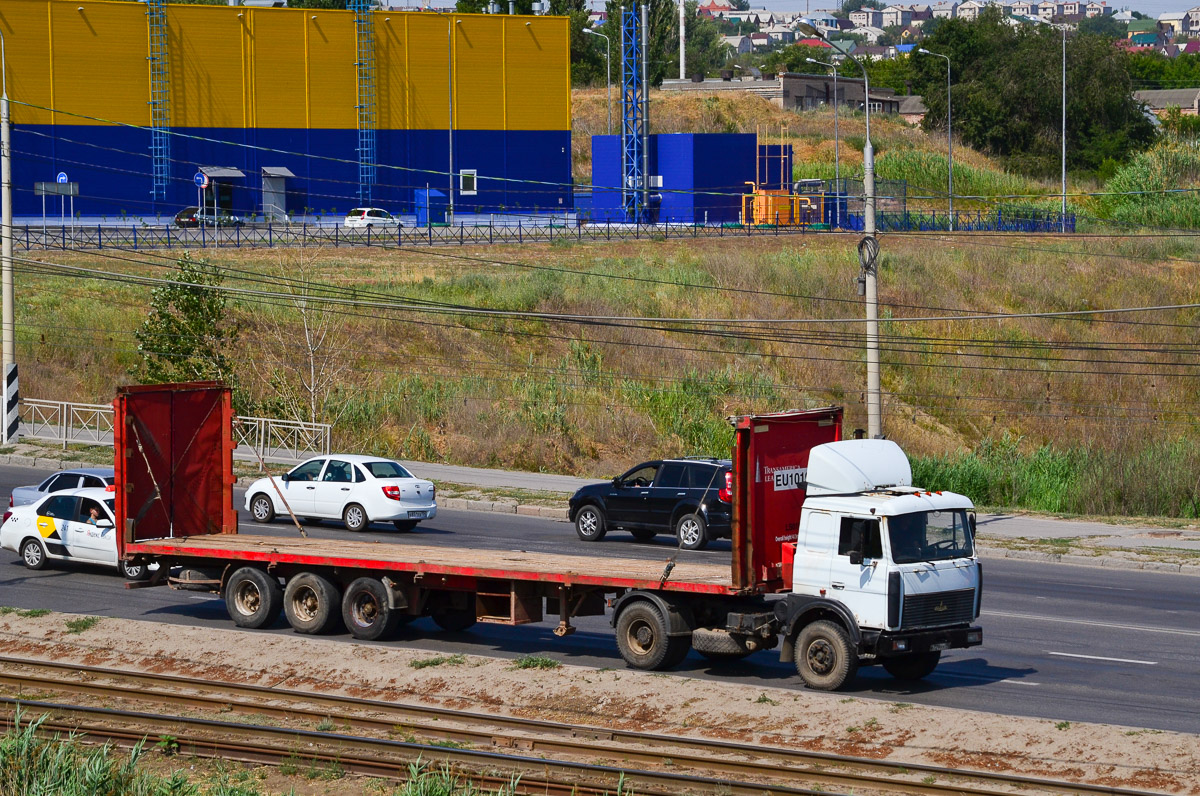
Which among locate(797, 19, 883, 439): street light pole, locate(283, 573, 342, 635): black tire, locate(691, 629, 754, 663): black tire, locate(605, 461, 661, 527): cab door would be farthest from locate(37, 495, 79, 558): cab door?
locate(797, 19, 883, 439): street light pole

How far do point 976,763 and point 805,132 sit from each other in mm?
92870

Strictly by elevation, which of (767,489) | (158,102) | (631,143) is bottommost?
(767,489)

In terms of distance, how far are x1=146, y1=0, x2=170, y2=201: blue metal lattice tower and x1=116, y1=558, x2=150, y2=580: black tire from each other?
53.7m

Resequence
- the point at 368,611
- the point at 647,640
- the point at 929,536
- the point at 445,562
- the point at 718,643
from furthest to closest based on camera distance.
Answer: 1. the point at 368,611
2. the point at 445,562
3. the point at 647,640
4. the point at 718,643
5. the point at 929,536

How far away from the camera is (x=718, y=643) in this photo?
15133 mm

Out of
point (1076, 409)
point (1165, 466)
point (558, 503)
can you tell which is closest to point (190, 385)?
point (558, 503)

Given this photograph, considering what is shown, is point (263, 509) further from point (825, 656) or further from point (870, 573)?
point (870, 573)

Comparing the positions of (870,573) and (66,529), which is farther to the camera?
(66,529)

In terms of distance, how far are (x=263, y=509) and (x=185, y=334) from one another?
13051 millimetres

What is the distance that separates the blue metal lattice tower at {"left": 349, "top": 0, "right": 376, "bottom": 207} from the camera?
7506 cm

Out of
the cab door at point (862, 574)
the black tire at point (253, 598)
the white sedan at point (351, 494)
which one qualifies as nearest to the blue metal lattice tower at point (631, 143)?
the white sedan at point (351, 494)

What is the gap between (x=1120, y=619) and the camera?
1922 cm

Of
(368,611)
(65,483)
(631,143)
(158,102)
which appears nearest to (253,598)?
(368,611)

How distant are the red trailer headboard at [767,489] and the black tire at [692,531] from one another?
385 inches
